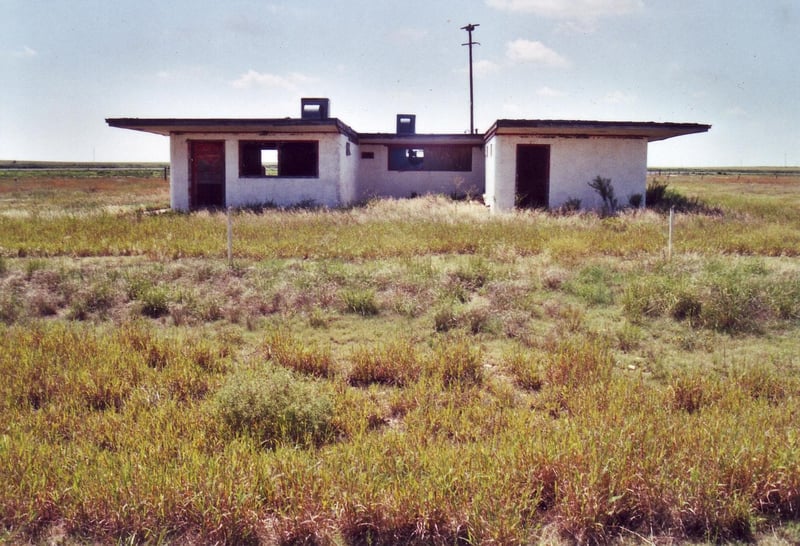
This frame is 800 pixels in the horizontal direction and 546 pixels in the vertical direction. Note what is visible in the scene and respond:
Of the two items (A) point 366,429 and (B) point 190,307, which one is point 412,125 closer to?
(B) point 190,307

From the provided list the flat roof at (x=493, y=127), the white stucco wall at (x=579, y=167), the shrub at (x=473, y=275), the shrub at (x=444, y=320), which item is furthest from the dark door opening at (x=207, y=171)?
the shrub at (x=444, y=320)

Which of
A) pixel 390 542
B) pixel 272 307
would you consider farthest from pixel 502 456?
pixel 272 307

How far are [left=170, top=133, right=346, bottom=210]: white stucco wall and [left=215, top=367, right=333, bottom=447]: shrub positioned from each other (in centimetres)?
1577

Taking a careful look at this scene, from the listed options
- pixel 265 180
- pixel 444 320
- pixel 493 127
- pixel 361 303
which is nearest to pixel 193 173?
pixel 265 180

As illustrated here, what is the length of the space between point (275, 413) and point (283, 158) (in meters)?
21.6

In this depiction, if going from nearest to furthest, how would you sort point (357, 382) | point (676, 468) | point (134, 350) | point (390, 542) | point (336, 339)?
1. point (390, 542)
2. point (676, 468)
3. point (357, 382)
4. point (134, 350)
5. point (336, 339)

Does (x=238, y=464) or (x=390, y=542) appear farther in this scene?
(x=238, y=464)

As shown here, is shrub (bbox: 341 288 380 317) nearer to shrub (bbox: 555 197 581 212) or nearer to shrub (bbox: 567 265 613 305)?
shrub (bbox: 567 265 613 305)

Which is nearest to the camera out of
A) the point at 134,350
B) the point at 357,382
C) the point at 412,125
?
the point at 357,382

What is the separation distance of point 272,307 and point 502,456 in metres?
5.21

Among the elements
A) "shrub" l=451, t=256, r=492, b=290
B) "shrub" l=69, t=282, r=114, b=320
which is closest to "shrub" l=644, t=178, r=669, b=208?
"shrub" l=451, t=256, r=492, b=290

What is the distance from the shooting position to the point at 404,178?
25.5 m

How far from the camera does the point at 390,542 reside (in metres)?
3.20

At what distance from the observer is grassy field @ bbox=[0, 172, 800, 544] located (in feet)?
10.8
